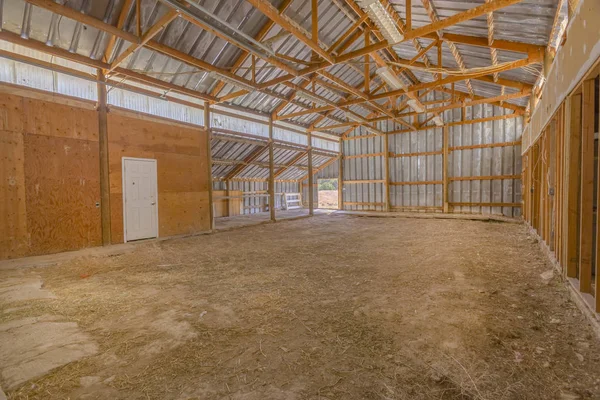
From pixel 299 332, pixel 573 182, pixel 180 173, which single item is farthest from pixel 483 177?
pixel 299 332

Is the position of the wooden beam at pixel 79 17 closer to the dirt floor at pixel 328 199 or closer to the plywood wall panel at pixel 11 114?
the plywood wall panel at pixel 11 114

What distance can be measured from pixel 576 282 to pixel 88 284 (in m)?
5.82

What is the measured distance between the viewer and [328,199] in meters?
16.8

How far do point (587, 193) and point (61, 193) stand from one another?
804 cm

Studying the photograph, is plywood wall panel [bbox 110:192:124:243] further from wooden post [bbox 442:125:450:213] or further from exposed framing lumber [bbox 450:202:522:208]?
exposed framing lumber [bbox 450:202:522:208]

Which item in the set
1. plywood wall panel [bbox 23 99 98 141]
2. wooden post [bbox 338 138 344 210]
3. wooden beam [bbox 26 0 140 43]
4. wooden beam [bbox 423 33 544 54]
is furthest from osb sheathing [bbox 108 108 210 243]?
wooden post [bbox 338 138 344 210]

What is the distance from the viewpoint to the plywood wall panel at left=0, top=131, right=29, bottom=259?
497cm

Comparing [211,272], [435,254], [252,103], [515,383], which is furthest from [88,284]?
[252,103]

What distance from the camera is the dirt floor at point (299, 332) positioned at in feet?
→ 5.74

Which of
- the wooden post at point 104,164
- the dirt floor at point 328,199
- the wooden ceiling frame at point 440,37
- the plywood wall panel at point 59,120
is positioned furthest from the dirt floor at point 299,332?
the dirt floor at point 328,199

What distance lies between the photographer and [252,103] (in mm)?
9602

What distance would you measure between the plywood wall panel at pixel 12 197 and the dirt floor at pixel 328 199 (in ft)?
43.6

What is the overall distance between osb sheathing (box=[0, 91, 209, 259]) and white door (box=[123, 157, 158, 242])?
0.44ft

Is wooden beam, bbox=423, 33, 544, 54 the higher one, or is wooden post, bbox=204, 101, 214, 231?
wooden beam, bbox=423, 33, 544, 54
